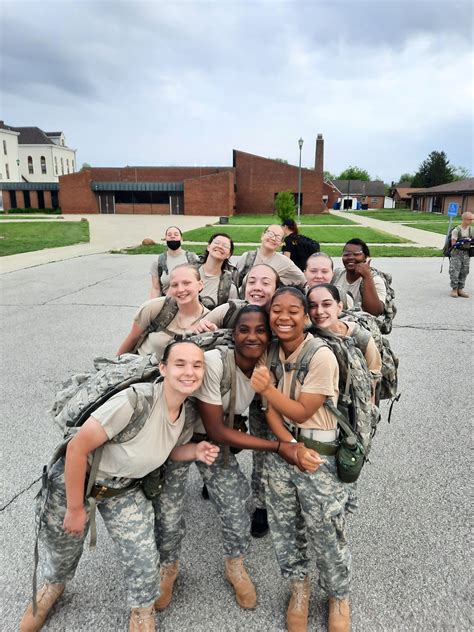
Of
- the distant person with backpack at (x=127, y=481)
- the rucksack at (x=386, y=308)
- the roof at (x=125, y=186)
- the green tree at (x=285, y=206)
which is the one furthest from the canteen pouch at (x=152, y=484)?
the roof at (x=125, y=186)

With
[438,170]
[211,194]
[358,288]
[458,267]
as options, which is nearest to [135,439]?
[358,288]

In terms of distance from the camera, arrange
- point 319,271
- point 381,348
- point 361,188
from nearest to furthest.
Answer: point 381,348
point 319,271
point 361,188

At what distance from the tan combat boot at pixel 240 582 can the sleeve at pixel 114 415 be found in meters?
1.16

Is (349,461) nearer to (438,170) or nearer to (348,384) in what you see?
(348,384)

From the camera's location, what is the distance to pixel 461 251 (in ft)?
31.2

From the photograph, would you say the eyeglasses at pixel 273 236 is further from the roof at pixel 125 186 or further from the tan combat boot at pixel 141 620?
the roof at pixel 125 186

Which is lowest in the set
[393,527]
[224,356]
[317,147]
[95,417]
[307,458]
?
[393,527]

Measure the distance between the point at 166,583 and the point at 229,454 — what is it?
785mm

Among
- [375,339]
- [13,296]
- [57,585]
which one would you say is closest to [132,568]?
[57,585]

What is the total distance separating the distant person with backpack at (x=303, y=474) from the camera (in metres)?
2.15

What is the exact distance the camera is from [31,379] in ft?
18.1

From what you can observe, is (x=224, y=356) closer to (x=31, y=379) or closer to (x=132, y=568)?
(x=132, y=568)

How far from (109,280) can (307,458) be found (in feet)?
34.9

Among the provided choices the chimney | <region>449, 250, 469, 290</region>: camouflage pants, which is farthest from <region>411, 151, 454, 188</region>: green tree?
<region>449, 250, 469, 290</region>: camouflage pants
